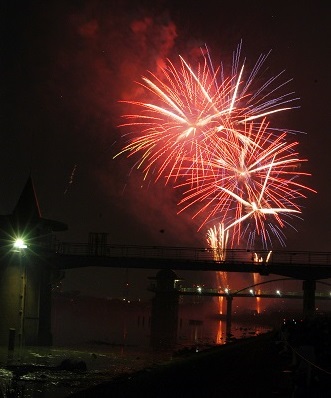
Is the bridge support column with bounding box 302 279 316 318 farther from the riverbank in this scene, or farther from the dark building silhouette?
the riverbank

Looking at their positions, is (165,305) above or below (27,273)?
below

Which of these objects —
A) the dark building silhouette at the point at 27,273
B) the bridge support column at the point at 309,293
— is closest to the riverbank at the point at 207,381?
the dark building silhouette at the point at 27,273

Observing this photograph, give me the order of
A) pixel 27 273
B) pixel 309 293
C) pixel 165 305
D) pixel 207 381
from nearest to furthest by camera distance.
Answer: pixel 207 381 → pixel 27 273 → pixel 309 293 → pixel 165 305

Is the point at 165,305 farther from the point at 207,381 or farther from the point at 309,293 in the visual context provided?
the point at 207,381

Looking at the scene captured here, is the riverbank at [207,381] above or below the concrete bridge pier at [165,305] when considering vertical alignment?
above

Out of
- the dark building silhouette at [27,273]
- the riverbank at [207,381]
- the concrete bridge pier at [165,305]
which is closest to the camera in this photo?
the riverbank at [207,381]

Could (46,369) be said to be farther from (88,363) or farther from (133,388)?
(133,388)

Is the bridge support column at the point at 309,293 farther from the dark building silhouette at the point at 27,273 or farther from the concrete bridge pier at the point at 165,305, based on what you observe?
the dark building silhouette at the point at 27,273

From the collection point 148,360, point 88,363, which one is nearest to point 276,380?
point 88,363

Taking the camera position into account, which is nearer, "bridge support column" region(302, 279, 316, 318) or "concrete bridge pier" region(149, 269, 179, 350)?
"bridge support column" region(302, 279, 316, 318)

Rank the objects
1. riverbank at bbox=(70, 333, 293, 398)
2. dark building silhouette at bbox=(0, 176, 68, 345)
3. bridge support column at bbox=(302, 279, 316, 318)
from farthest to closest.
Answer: bridge support column at bbox=(302, 279, 316, 318) < dark building silhouette at bbox=(0, 176, 68, 345) < riverbank at bbox=(70, 333, 293, 398)

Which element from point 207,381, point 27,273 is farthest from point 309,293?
point 207,381

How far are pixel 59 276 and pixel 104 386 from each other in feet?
146

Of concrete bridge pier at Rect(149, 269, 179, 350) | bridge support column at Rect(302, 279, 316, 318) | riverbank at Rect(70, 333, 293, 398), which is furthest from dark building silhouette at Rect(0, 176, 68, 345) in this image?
concrete bridge pier at Rect(149, 269, 179, 350)
